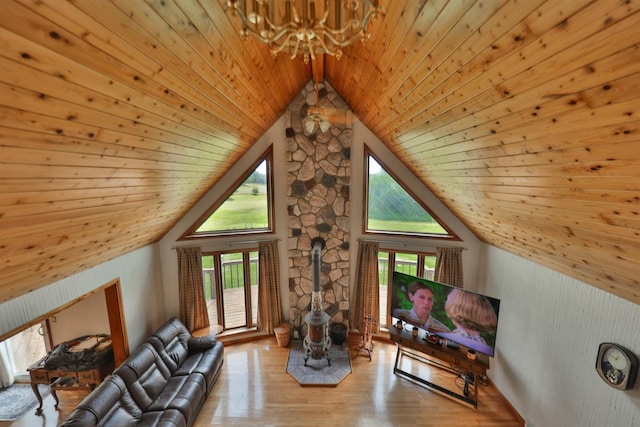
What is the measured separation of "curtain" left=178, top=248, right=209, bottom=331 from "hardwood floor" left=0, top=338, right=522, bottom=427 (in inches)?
46.4

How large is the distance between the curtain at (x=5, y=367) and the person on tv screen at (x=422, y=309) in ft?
23.5

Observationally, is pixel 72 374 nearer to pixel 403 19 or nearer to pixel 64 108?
pixel 64 108

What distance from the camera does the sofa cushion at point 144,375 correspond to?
382cm

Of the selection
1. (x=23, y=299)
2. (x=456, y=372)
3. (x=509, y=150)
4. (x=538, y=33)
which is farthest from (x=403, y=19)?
A: (x=456, y=372)

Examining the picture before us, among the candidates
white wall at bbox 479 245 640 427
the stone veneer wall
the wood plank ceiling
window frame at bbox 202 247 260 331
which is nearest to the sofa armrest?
window frame at bbox 202 247 260 331

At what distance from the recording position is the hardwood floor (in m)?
4.06

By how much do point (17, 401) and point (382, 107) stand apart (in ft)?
24.3

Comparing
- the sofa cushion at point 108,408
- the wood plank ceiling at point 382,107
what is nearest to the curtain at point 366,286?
the wood plank ceiling at point 382,107

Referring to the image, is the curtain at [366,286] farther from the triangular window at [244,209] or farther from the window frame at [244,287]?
the window frame at [244,287]

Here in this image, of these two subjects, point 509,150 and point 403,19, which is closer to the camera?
point 403,19

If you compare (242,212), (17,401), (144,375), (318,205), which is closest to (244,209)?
(242,212)

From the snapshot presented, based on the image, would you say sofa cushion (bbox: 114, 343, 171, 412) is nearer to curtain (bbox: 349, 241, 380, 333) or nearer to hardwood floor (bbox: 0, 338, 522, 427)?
hardwood floor (bbox: 0, 338, 522, 427)

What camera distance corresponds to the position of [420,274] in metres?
5.63

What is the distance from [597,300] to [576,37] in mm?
3308
